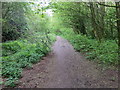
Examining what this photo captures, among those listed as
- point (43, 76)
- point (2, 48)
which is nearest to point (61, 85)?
point (43, 76)

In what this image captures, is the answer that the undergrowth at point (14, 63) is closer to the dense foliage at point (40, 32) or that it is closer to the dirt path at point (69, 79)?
the dense foliage at point (40, 32)

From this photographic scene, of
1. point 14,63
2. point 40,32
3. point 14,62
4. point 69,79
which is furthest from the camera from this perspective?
point 40,32

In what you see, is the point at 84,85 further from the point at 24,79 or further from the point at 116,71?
the point at 24,79

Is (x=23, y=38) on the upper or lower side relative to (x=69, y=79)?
upper

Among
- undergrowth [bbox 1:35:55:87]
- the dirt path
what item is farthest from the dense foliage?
the dirt path

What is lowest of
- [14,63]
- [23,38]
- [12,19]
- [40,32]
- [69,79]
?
[69,79]

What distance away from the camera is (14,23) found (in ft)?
43.7

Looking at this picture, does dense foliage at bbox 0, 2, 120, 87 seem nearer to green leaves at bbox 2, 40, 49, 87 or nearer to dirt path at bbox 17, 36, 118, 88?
green leaves at bbox 2, 40, 49, 87

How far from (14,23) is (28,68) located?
29.3 feet

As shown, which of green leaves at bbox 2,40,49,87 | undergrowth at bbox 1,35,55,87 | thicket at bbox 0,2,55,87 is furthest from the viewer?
thicket at bbox 0,2,55,87

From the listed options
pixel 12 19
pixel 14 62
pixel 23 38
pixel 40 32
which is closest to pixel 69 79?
pixel 14 62

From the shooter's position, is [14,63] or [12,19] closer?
[14,63]

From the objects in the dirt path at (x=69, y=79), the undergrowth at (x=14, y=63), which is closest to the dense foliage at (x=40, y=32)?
the undergrowth at (x=14, y=63)

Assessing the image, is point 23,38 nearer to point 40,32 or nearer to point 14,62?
point 40,32
